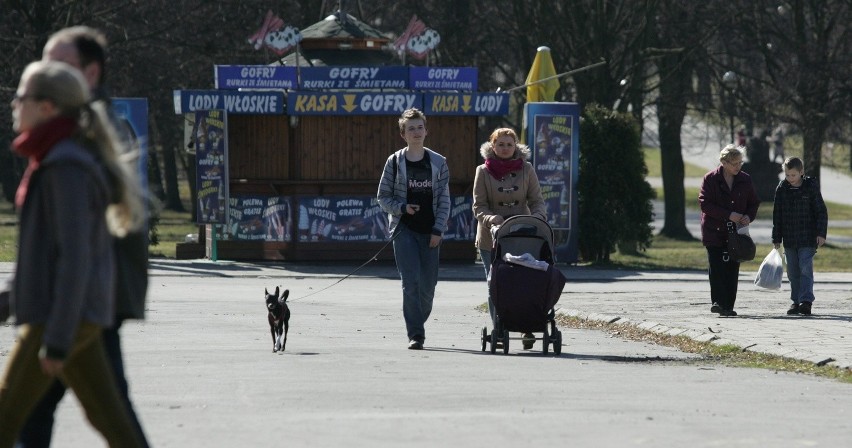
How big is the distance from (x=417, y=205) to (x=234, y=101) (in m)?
12.9

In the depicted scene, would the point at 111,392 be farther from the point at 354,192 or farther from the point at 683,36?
the point at 683,36

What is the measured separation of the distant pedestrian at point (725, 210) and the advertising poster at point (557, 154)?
9.71 metres

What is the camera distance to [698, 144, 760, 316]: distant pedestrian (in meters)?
15.1

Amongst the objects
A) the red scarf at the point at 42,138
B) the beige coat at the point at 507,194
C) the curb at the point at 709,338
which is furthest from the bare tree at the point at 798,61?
the red scarf at the point at 42,138

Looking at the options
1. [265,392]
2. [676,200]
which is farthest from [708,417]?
[676,200]

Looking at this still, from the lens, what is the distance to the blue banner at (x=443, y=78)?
2455 centimetres

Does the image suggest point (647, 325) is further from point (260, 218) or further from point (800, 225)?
point (260, 218)

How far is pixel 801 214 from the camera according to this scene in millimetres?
15680

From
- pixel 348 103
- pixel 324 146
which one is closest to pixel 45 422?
pixel 348 103

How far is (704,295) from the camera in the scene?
18.7m

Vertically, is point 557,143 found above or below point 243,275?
above

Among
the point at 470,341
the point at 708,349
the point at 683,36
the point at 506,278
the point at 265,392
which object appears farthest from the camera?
the point at 683,36

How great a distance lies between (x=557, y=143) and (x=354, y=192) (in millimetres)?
3312

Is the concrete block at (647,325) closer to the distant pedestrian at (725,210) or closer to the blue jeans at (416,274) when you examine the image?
the distant pedestrian at (725,210)
